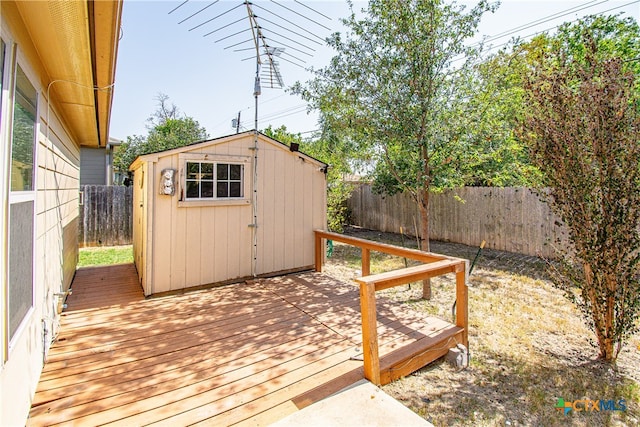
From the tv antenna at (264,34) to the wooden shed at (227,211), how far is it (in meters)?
0.13

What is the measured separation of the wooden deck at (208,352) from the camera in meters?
2.27

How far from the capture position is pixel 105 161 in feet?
37.7

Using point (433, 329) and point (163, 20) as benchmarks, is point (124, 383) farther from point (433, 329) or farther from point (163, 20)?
point (163, 20)

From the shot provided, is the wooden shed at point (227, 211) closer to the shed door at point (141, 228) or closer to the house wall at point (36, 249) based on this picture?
the shed door at point (141, 228)

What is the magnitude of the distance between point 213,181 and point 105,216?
19.4ft

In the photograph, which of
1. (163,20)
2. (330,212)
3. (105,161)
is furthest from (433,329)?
(105,161)


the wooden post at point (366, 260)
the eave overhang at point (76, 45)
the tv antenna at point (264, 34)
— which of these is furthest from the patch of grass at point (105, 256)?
the wooden post at point (366, 260)

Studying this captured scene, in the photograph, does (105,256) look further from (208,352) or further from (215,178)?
(208,352)

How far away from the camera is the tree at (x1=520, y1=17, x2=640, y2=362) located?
290cm

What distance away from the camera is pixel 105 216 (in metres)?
8.95

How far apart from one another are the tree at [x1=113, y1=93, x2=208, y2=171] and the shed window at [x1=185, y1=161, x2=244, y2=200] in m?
15.6

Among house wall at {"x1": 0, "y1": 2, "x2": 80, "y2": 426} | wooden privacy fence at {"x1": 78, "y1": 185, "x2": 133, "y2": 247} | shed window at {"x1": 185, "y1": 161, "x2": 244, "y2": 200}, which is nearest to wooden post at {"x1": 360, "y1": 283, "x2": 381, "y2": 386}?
house wall at {"x1": 0, "y1": 2, "x2": 80, "y2": 426}

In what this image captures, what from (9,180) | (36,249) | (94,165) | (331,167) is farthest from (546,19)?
(94,165)

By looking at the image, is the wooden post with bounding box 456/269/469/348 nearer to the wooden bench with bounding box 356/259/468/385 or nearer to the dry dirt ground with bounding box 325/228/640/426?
the wooden bench with bounding box 356/259/468/385
